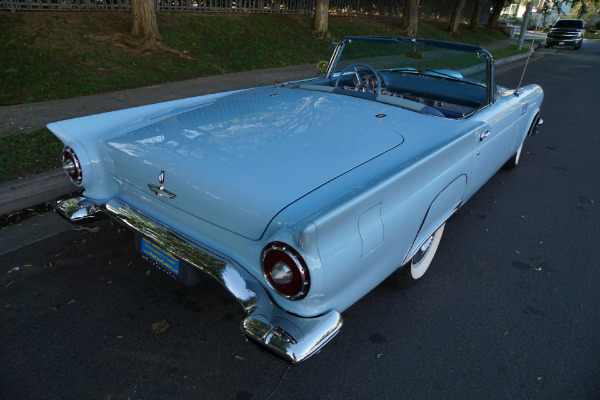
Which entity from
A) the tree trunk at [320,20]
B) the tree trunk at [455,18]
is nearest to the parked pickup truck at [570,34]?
the tree trunk at [455,18]

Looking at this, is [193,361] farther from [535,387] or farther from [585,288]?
[585,288]

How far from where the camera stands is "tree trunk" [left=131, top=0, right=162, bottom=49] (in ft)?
27.2

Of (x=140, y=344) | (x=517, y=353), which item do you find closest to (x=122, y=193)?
(x=140, y=344)

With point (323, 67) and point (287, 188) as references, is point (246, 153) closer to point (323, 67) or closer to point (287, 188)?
point (287, 188)

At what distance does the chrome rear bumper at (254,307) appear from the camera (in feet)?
5.30

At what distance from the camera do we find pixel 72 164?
2.45 meters

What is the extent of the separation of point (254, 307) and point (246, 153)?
0.77 meters

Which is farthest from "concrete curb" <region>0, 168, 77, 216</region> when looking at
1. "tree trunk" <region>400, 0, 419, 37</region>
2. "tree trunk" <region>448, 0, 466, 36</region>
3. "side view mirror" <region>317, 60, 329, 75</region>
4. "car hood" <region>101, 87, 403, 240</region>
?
"tree trunk" <region>448, 0, 466, 36</region>

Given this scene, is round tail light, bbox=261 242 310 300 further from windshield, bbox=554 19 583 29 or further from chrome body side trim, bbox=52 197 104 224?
windshield, bbox=554 19 583 29

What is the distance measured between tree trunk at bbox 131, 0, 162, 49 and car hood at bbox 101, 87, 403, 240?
22.0 feet

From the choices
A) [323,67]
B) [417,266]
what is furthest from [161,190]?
[323,67]

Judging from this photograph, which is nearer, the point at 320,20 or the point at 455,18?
the point at 320,20

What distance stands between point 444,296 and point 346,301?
46.4 inches

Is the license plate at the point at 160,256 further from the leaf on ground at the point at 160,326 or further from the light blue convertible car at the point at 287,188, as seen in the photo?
the leaf on ground at the point at 160,326
